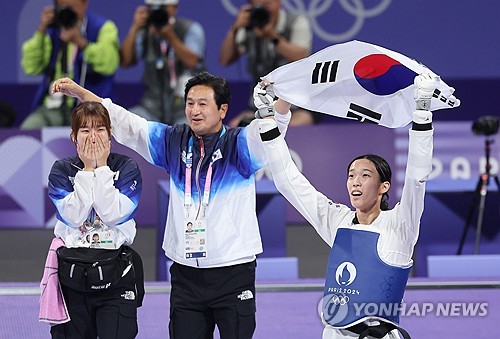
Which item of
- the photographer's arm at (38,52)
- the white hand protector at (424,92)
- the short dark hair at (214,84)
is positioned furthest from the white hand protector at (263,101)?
the photographer's arm at (38,52)

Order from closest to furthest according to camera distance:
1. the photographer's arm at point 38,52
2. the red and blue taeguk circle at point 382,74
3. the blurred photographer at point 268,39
A: the red and blue taeguk circle at point 382,74 < the photographer's arm at point 38,52 < the blurred photographer at point 268,39

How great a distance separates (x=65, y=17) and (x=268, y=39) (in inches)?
89.1

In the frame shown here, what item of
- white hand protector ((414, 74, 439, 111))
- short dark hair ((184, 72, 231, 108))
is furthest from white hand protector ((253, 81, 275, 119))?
white hand protector ((414, 74, 439, 111))

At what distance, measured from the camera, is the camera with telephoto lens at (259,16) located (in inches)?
463

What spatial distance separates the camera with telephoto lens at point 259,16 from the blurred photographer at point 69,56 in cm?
152

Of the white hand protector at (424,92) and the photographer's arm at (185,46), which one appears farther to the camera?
the photographer's arm at (185,46)

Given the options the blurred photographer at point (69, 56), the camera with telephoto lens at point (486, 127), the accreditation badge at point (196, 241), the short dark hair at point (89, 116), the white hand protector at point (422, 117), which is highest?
the blurred photographer at point (69, 56)

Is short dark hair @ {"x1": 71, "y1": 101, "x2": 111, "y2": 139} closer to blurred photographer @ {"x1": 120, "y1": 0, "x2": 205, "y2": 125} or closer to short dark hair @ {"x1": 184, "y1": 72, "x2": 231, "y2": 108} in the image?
short dark hair @ {"x1": 184, "y1": 72, "x2": 231, "y2": 108}

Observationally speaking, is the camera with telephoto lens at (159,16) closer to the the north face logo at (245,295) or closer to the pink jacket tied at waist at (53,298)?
the pink jacket tied at waist at (53,298)

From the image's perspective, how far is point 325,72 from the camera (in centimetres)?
547

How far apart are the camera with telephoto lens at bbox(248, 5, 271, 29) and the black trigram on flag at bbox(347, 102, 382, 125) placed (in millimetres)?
6426

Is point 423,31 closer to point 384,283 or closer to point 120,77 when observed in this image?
point 120,77

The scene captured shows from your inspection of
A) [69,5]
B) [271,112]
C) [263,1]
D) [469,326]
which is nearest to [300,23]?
[263,1]

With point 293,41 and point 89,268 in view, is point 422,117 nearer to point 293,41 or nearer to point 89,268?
point 89,268
